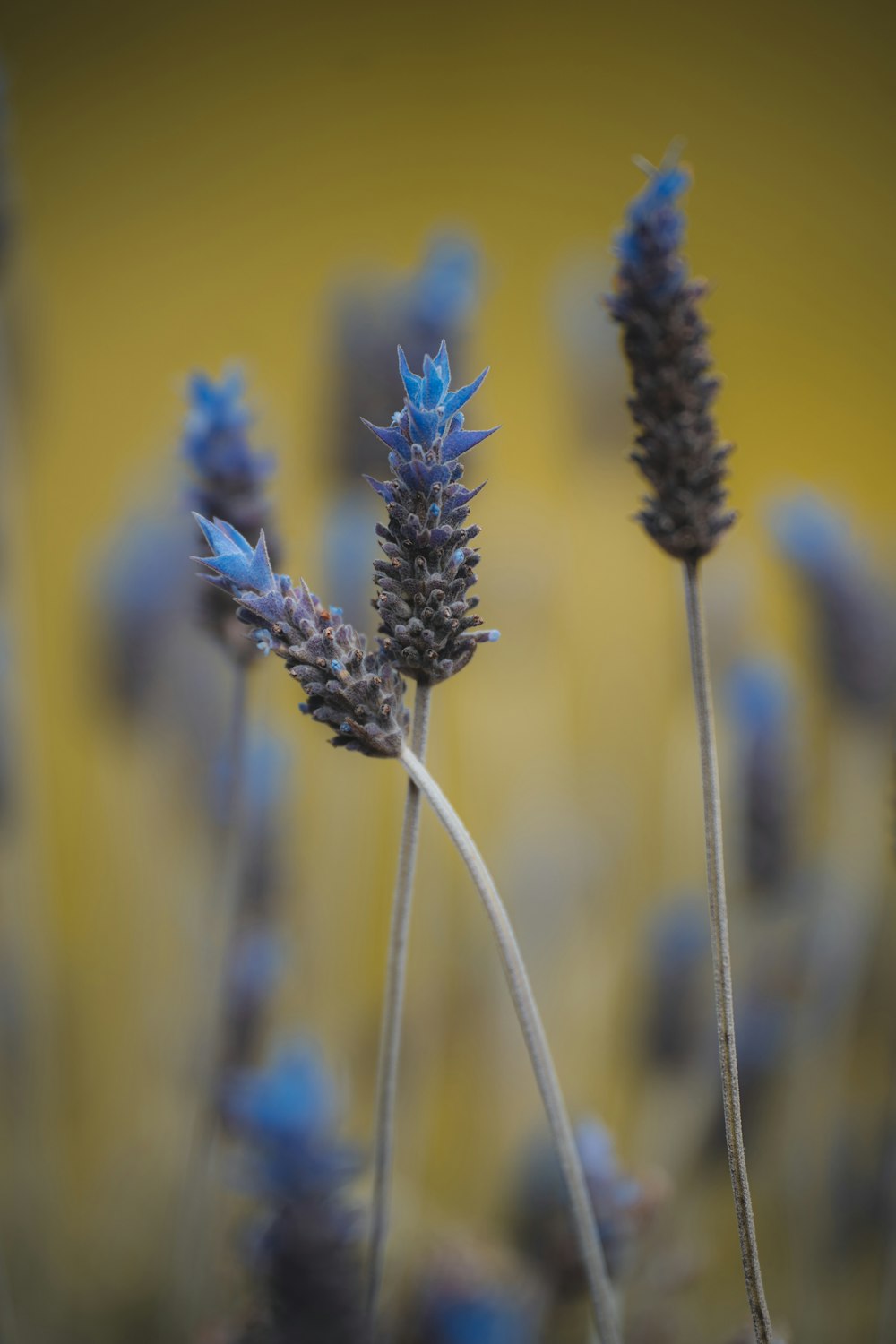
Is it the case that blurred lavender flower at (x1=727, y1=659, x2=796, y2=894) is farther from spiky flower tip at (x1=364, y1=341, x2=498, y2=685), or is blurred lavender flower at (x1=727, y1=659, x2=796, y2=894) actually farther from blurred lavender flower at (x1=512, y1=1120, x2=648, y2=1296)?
spiky flower tip at (x1=364, y1=341, x2=498, y2=685)

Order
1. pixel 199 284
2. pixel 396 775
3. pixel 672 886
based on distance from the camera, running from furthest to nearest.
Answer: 1. pixel 199 284
2. pixel 396 775
3. pixel 672 886

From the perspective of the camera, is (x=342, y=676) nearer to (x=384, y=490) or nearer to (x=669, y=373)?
(x=384, y=490)

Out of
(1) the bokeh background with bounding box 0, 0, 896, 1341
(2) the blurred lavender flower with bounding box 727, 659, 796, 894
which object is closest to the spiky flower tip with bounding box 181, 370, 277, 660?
(1) the bokeh background with bounding box 0, 0, 896, 1341

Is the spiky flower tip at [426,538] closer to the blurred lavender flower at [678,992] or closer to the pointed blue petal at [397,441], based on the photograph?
the pointed blue petal at [397,441]

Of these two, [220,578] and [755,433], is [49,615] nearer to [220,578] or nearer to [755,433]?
[755,433]

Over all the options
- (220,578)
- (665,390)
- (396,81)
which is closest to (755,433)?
(396,81)
